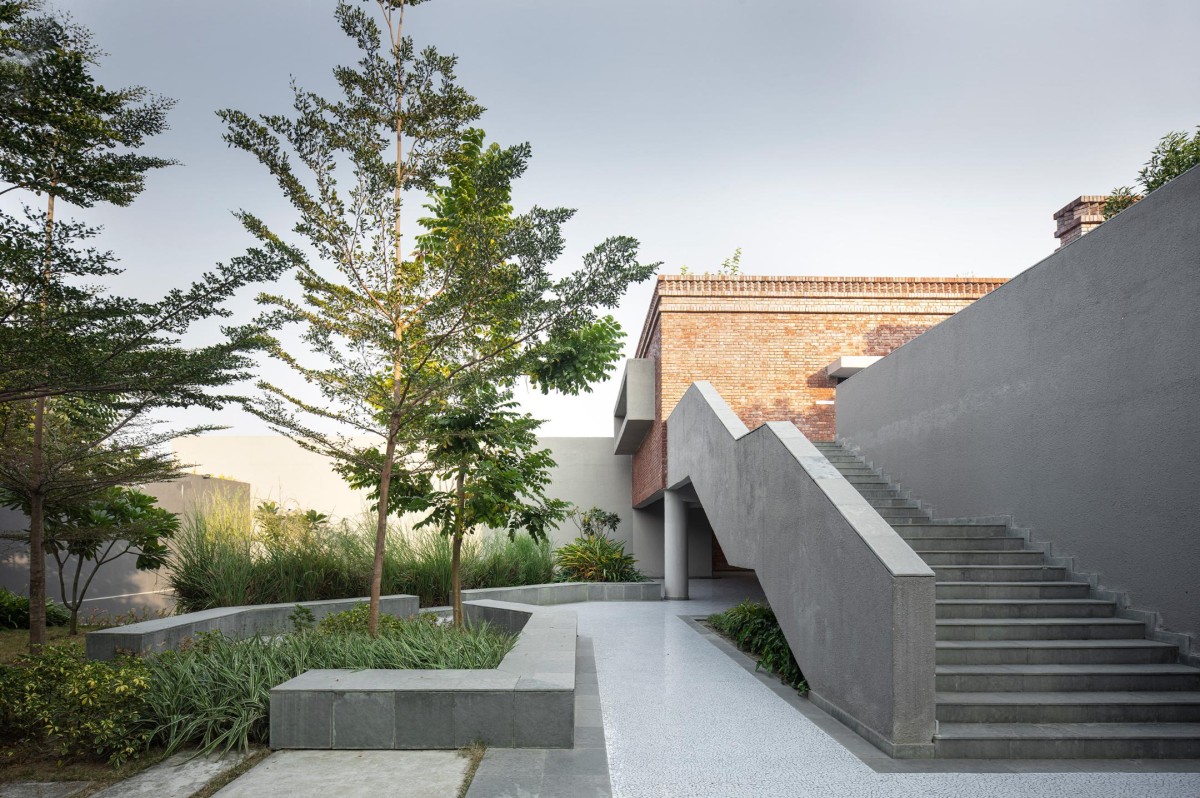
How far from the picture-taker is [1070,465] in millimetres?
5957

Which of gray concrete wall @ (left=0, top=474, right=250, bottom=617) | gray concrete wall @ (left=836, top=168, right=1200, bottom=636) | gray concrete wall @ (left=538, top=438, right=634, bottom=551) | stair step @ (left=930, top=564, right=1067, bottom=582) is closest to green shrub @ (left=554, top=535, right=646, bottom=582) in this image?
gray concrete wall @ (left=0, top=474, right=250, bottom=617)

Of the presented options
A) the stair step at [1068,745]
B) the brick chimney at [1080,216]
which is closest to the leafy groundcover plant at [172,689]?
the stair step at [1068,745]

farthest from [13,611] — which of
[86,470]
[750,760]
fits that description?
[750,760]

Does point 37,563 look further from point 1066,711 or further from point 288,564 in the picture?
point 1066,711

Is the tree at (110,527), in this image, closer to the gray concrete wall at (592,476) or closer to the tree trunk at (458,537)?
the tree trunk at (458,537)

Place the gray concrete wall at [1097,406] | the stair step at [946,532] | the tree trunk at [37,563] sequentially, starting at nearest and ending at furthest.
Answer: the gray concrete wall at [1097,406]
the tree trunk at [37,563]
the stair step at [946,532]

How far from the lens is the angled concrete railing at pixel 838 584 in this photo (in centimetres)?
397

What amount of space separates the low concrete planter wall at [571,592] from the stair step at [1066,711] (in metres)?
7.64

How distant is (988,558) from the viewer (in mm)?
6316

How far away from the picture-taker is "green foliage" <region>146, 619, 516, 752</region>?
4.23m

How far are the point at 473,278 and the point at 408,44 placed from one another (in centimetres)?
237

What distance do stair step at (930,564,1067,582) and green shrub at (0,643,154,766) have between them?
5.70 metres

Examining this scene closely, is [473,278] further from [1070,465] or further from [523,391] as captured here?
[1070,465]

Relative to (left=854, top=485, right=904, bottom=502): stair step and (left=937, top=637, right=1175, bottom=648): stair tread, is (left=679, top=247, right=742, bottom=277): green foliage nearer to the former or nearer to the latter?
(left=854, top=485, right=904, bottom=502): stair step
